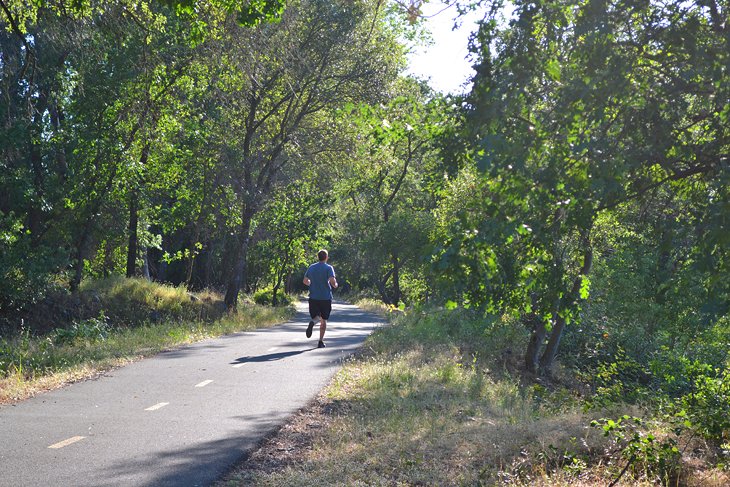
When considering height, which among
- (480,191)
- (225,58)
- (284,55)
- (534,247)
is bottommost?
(534,247)

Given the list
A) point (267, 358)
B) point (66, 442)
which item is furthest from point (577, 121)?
point (267, 358)

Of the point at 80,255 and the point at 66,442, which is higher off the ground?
the point at 80,255

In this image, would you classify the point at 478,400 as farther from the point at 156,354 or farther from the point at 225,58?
the point at 225,58

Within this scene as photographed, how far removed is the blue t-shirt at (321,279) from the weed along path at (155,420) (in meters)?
1.68

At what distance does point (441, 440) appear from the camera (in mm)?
7332

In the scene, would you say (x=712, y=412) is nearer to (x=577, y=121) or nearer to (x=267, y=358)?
(x=577, y=121)

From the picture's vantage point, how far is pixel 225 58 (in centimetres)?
1529

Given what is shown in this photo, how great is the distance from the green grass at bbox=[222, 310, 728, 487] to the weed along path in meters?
0.54

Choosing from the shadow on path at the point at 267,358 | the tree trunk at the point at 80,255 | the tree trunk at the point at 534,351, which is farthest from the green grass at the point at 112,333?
the tree trunk at the point at 534,351

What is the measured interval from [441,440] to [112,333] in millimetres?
12465

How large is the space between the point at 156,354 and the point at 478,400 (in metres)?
6.62

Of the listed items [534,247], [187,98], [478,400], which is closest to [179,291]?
[187,98]

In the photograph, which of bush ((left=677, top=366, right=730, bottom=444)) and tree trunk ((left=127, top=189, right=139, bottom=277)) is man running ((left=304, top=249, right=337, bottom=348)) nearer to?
bush ((left=677, top=366, right=730, bottom=444))

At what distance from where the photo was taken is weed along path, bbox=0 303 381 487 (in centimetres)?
603
